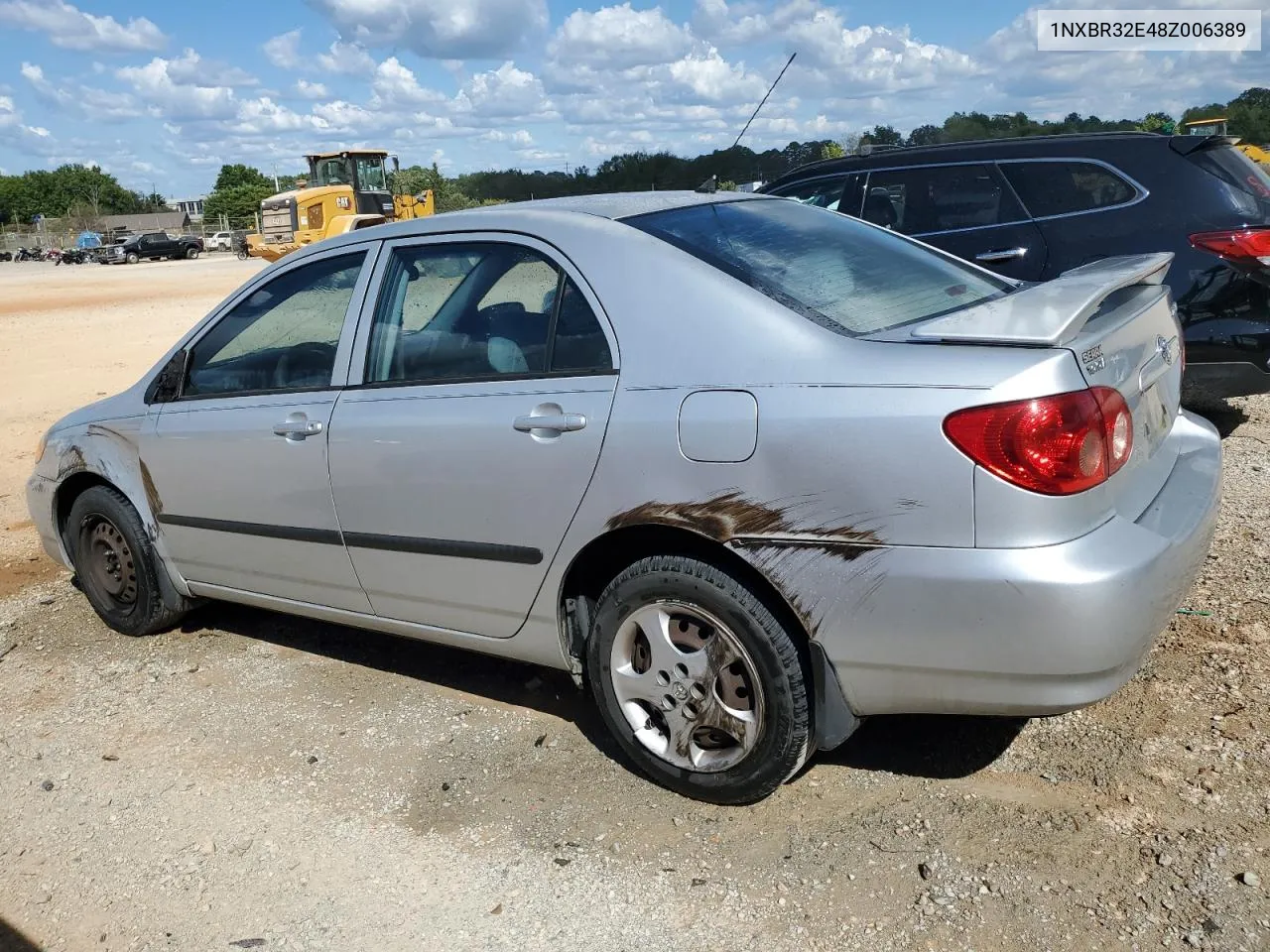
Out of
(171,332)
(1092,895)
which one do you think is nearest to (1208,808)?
(1092,895)

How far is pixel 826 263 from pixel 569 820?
1.83 meters

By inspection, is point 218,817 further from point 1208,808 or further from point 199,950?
point 1208,808

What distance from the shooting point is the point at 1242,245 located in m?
5.82

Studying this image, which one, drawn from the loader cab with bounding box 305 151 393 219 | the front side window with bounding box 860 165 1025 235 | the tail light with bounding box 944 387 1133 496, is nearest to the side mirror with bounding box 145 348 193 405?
the tail light with bounding box 944 387 1133 496

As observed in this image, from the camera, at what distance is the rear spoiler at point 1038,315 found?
104 inches

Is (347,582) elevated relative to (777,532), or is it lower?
lower

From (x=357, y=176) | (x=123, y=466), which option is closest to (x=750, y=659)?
(x=123, y=466)

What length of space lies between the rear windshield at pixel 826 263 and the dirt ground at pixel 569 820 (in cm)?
135

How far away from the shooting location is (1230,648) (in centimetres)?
381

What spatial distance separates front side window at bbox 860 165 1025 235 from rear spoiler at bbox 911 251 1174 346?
3.57 meters

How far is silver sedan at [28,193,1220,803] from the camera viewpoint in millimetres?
2592

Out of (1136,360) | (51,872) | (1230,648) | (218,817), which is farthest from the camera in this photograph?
(1230,648)

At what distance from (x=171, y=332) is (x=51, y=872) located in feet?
49.5

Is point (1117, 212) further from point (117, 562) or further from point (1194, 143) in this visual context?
point (117, 562)
